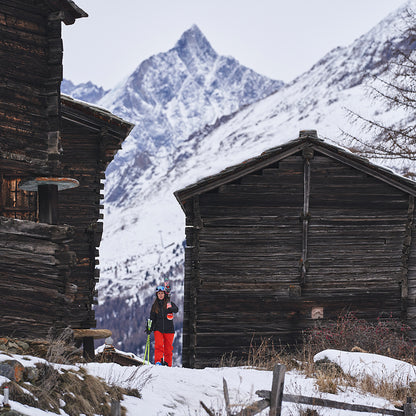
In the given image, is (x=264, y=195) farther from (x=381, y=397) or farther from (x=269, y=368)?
(x=381, y=397)

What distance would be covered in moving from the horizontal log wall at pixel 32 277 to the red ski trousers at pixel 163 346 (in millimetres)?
4125

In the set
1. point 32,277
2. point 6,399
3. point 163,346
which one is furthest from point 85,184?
point 6,399

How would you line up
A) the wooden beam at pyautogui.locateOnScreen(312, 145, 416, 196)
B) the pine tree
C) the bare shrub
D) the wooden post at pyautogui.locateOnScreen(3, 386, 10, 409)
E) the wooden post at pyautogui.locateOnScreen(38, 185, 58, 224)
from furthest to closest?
1. the pine tree
2. the wooden beam at pyautogui.locateOnScreen(312, 145, 416, 196)
3. the bare shrub
4. the wooden post at pyautogui.locateOnScreen(38, 185, 58, 224)
5. the wooden post at pyautogui.locateOnScreen(3, 386, 10, 409)

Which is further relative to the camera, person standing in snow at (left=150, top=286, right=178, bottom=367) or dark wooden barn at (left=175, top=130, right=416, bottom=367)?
dark wooden barn at (left=175, top=130, right=416, bottom=367)

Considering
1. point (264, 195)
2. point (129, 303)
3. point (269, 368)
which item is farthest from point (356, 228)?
point (129, 303)

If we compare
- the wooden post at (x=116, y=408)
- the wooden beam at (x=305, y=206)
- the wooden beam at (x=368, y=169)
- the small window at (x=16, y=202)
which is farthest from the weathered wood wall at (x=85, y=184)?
the wooden post at (x=116, y=408)

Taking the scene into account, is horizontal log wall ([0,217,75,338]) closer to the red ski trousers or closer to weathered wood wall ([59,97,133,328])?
the red ski trousers

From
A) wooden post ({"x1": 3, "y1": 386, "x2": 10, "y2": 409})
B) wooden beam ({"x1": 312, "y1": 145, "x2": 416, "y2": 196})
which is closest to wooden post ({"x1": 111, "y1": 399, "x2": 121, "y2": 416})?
wooden post ({"x1": 3, "y1": 386, "x2": 10, "y2": 409})

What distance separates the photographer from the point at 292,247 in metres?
14.5

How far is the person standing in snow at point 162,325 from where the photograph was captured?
13.3 m

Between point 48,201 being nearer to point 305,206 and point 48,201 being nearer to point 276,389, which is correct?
point 276,389

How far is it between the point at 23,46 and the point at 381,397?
8.27 metres

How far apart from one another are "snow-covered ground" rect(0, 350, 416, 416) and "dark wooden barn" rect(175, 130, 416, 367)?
11.4ft

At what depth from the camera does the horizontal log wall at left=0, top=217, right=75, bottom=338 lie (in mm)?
9250
